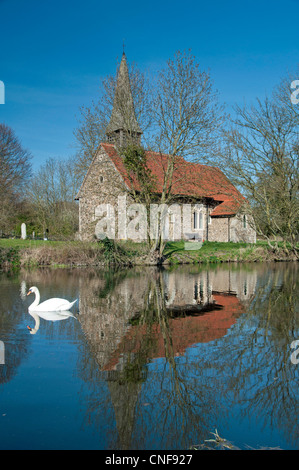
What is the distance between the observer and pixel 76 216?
42156 mm

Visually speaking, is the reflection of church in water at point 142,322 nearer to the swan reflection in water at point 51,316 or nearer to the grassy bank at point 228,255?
the swan reflection in water at point 51,316

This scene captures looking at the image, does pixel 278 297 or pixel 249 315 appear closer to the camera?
pixel 249 315

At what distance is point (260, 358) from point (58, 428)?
3166 millimetres

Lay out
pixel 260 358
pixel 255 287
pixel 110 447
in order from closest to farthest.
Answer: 1. pixel 110 447
2. pixel 260 358
3. pixel 255 287

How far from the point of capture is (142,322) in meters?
8.04

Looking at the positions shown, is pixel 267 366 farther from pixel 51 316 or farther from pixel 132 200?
pixel 132 200

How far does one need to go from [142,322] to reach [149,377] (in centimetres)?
309

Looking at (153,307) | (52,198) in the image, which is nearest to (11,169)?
(52,198)

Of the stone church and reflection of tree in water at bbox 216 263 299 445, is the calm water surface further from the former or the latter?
the stone church

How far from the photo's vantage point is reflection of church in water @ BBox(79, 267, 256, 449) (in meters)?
4.88

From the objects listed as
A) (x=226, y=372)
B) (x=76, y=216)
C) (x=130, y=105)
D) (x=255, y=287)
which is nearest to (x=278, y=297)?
(x=255, y=287)

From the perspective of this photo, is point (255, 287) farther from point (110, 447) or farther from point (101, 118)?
point (101, 118)

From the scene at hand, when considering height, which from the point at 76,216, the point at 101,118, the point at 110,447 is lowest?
the point at 110,447

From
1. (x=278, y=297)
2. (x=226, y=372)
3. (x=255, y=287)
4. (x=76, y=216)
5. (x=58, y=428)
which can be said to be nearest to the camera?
(x=58, y=428)
